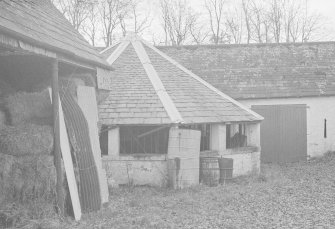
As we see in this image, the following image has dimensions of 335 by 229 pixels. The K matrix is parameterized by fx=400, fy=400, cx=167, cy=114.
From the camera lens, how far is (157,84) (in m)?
14.2

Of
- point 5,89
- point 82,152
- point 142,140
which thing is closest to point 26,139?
point 5,89

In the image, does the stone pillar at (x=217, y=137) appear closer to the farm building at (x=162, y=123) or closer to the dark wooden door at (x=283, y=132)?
the farm building at (x=162, y=123)

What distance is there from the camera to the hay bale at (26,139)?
7.06 metres

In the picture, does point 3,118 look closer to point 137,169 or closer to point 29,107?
point 29,107

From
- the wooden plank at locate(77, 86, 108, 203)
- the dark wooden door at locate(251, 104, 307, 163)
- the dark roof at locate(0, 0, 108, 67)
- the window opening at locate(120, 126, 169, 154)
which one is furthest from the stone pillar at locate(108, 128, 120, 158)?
the dark wooden door at locate(251, 104, 307, 163)

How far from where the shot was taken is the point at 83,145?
8891mm

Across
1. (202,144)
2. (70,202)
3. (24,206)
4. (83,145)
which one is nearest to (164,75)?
(202,144)

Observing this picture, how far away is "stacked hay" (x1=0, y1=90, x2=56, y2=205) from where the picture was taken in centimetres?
686

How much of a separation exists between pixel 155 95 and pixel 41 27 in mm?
5898

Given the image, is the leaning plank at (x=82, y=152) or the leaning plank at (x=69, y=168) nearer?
the leaning plank at (x=69, y=168)

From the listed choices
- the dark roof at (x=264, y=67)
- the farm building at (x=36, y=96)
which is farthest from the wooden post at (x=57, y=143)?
the dark roof at (x=264, y=67)

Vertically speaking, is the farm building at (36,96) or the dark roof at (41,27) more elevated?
the dark roof at (41,27)

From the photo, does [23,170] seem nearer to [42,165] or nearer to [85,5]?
[42,165]

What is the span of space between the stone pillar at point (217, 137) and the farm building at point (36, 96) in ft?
16.5
